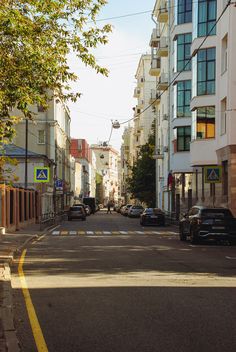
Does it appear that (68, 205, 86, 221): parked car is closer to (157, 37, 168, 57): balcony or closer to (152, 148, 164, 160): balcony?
(152, 148, 164, 160): balcony

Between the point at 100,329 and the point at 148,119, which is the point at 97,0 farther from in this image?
the point at 148,119

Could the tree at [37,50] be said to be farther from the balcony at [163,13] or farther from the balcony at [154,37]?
the balcony at [154,37]

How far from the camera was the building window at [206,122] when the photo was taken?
35.1m

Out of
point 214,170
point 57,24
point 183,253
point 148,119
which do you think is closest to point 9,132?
point 57,24

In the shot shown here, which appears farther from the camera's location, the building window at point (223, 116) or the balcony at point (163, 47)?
the balcony at point (163, 47)

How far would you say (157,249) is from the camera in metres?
20.2

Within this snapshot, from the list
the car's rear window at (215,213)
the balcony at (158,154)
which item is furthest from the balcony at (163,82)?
the car's rear window at (215,213)

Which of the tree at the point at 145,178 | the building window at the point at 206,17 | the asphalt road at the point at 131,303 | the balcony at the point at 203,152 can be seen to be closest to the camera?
the asphalt road at the point at 131,303

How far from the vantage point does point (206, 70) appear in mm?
35562

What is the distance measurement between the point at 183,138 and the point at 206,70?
529 inches

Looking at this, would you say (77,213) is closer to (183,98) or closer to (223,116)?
(183,98)

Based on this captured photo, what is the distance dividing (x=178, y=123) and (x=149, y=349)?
141 ft

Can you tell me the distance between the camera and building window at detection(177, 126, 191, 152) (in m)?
48.2

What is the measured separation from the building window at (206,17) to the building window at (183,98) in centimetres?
1227
